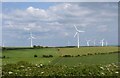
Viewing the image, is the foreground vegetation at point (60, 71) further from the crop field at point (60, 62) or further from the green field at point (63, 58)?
the green field at point (63, 58)

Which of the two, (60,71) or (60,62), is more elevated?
(60,71)

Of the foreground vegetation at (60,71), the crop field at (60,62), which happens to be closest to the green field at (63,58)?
the crop field at (60,62)

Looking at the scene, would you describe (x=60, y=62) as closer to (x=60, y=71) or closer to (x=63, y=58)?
(x=63, y=58)

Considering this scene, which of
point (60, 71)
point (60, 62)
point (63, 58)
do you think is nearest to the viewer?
point (60, 71)

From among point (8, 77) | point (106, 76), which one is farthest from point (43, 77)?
point (106, 76)

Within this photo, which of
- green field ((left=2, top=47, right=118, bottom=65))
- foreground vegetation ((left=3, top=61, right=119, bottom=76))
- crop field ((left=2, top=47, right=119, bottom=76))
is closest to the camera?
foreground vegetation ((left=3, top=61, right=119, bottom=76))

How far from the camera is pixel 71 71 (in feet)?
83.6

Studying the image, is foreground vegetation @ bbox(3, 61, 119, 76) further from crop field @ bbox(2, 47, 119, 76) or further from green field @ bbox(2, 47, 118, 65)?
green field @ bbox(2, 47, 118, 65)

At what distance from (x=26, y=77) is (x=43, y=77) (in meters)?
1.05

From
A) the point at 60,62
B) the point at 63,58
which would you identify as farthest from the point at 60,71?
the point at 63,58

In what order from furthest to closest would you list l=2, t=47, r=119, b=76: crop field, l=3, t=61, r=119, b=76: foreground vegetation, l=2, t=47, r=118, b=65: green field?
l=2, t=47, r=118, b=65: green field
l=2, t=47, r=119, b=76: crop field
l=3, t=61, r=119, b=76: foreground vegetation

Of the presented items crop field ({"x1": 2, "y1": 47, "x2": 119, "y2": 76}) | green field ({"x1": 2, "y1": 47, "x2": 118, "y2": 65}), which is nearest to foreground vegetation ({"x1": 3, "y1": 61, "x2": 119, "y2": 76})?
crop field ({"x1": 2, "y1": 47, "x2": 119, "y2": 76})

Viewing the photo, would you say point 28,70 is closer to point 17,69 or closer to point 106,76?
point 17,69

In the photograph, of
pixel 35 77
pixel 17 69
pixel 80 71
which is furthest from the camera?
pixel 17 69
